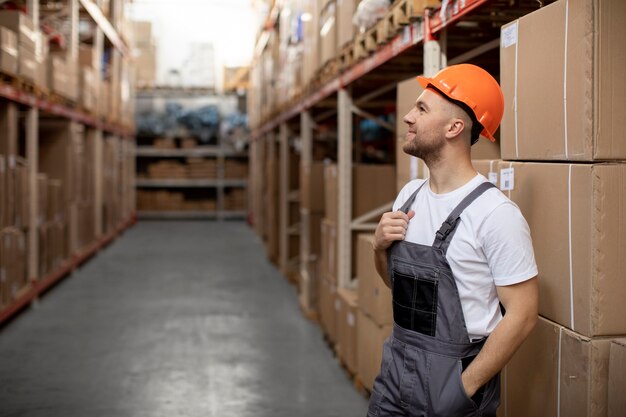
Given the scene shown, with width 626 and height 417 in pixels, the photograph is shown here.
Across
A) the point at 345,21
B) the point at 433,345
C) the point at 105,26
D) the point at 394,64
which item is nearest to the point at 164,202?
the point at 105,26

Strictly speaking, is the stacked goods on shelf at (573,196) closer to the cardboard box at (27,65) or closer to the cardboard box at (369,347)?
the cardboard box at (369,347)

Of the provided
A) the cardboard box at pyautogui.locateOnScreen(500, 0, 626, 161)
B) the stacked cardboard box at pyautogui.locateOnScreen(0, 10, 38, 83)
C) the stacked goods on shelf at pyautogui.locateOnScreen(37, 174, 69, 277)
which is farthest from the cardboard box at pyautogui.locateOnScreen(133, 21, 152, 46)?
the cardboard box at pyautogui.locateOnScreen(500, 0, 626, 161)

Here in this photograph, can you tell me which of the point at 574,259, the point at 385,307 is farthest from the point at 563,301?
the point at 385,307

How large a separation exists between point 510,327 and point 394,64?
307cm

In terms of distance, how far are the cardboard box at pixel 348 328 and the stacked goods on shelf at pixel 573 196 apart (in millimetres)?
2396

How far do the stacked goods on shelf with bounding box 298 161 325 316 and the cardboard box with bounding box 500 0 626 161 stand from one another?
177 inches

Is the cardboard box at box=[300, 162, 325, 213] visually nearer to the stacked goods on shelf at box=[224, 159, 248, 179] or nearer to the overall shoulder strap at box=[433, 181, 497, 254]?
the overall shoulder strap at box=[433, 181, 497, 254]

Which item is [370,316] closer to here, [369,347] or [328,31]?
[369,347]

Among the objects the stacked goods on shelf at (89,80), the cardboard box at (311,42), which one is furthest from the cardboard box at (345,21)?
the stacked goods on shelf at (89,80)

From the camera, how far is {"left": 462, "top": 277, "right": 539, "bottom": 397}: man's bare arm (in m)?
1.94

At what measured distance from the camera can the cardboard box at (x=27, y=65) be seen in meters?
6.75

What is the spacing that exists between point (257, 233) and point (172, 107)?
5044 millimetres

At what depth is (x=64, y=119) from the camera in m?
9.26

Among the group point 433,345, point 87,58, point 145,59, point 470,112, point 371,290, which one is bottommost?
point 371,290
